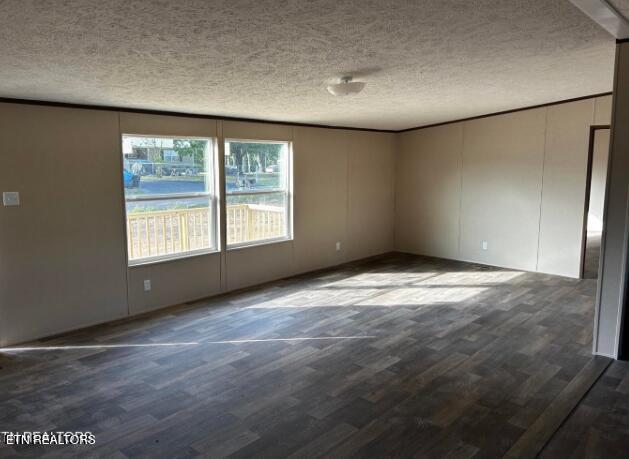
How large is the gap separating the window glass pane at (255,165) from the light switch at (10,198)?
2231 mm

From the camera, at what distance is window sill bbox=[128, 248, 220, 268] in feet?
15.9

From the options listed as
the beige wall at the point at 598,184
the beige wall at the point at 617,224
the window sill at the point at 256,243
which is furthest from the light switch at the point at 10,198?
the beige wall at the point at 598,184

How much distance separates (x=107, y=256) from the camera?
4590mm

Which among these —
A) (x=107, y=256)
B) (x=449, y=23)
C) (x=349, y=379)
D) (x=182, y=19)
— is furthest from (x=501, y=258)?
(x=182, y=19)

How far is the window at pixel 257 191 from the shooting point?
5.71 meters

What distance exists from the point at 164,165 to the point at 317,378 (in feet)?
9.51

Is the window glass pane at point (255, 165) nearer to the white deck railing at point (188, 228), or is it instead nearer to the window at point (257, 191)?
the window at point (257, 191)

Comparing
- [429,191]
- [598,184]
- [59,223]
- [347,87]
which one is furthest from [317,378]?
[598,184]

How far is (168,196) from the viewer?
5.02 meters

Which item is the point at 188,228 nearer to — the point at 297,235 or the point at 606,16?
the point at 297,235

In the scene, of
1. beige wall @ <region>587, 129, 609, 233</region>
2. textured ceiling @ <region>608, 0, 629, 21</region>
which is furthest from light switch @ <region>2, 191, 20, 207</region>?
beige wall @ <region>587, 129, 609, 233</region>

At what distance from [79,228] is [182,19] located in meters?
2.72

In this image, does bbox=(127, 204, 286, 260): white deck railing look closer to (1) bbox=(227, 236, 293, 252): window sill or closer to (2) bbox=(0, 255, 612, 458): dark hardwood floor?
(1) bbox=(227, 236, 293, 252): window sill

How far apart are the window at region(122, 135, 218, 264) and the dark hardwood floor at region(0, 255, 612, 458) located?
2.42 feet
